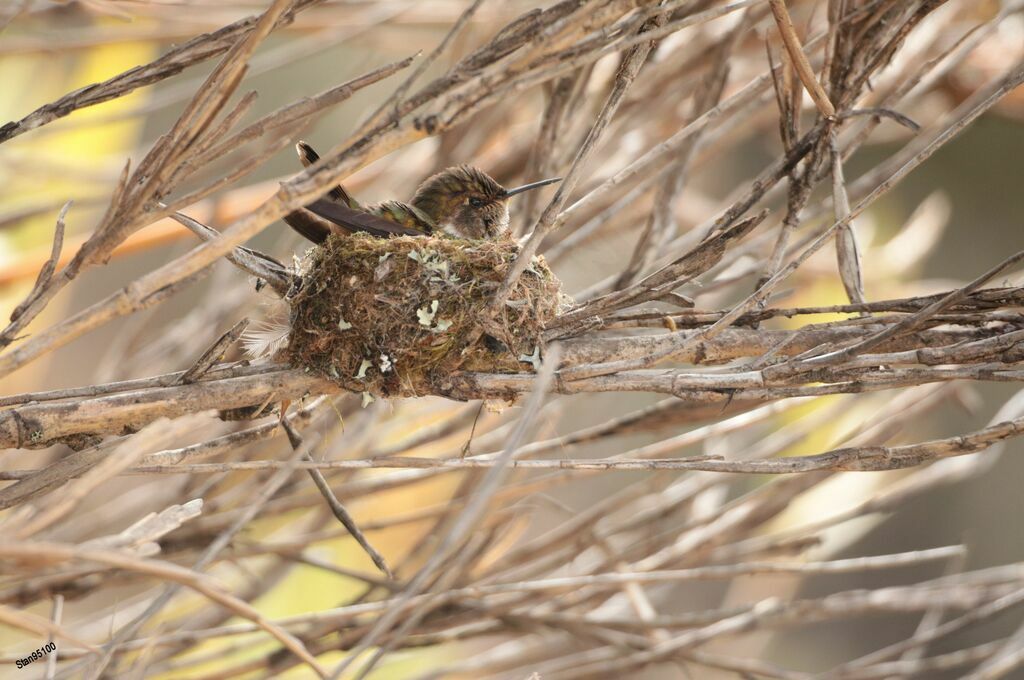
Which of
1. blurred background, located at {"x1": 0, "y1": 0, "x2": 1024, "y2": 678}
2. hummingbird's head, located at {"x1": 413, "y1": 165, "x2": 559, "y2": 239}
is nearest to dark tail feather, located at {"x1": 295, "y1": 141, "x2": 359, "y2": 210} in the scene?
blurred background, located at {"x1": 0, "y1": 0, "x2": 1024, "y2": 678}

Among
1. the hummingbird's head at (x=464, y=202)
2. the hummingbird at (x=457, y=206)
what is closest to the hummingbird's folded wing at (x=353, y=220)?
the hummingbird at (x=457, y=206)

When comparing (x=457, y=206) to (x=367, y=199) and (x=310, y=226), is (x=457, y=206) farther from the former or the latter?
(x=310, y=226)

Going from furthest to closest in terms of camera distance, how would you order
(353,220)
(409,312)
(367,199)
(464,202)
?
1. (367,199)
2. (464,202)
3. (353,220)
4. (409,312)

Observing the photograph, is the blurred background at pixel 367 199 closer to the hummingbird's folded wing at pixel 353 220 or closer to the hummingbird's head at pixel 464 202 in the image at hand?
the hummingbird's head at pixel 464 202

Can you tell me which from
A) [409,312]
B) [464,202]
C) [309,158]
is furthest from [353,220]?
[464,202]

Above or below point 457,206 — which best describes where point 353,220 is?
below

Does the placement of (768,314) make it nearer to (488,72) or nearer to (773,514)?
(488,72)

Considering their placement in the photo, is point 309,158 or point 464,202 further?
point 464,202

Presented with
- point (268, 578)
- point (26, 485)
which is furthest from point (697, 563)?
point (26, 485)

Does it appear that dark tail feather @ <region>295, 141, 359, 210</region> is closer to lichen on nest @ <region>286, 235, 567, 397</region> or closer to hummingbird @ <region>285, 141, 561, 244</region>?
hummingbird @ <region>285, 141, 561, 244</region>
